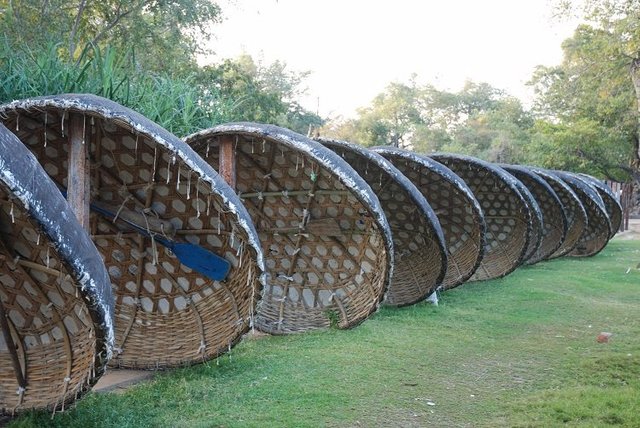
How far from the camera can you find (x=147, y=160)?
4.42 m

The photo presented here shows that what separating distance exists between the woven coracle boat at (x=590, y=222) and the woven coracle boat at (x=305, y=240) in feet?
24.8

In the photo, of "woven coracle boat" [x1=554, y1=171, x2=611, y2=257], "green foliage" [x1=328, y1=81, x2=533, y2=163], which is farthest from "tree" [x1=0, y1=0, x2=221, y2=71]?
"green foliage" [x1=328, y1=81, x2=533, y2=163]

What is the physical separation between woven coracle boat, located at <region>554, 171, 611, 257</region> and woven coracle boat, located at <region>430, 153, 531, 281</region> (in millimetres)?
3095

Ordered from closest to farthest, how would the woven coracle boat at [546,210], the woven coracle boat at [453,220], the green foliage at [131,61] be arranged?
the green foliage at [131,61] → the woven coracle boat at [453,220] → the woven coracle boat at [546,210]

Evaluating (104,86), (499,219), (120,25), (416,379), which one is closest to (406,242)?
(416,379)

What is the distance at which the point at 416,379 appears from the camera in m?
4.59

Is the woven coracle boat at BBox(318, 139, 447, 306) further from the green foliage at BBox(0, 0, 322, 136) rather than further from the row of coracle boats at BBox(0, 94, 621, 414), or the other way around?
the green foliage at BBox(0, 0, 322, 136)

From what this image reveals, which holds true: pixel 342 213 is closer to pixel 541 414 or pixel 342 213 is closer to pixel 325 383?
pixel 325 383

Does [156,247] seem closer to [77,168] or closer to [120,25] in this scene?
[77,168]

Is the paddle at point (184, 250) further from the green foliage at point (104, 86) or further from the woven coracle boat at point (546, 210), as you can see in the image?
the woven coracle boat at point (546, 210)

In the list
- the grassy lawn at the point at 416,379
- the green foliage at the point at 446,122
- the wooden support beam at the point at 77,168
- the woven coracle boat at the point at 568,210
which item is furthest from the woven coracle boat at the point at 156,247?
the green foliage at the point at 446,122

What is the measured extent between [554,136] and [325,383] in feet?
59.2

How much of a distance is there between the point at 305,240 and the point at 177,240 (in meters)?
1.69

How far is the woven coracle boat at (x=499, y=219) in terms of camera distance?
907cm
